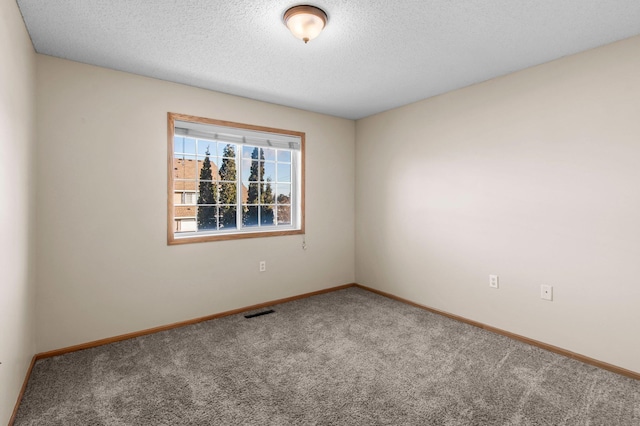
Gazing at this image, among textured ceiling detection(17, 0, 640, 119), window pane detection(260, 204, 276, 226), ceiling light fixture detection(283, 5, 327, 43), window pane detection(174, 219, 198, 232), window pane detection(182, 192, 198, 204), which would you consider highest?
textured ceiling detection(17, 0, 640, 119)

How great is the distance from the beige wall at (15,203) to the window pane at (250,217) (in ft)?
6.28

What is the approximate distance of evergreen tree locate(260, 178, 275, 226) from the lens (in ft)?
13.3

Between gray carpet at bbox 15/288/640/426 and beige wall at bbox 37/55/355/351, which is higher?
beige wall at bbox 37/55/355/351

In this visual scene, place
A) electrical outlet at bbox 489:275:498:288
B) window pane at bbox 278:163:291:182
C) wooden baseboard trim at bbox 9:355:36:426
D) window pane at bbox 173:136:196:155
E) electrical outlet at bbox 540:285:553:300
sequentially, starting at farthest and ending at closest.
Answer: window pane at bbox 278:163:291:182 < window pane at bbox 173:136:196:155 < electrical outlet at bbox 489:275:498:288 < electrical outlet at bbox 540:285:553:300 < wooden baseboard trim at bbox 9:355:36:426

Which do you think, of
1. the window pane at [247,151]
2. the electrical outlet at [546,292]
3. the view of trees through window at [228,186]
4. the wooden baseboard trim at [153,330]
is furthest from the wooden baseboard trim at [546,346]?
the window pane at [247,151]

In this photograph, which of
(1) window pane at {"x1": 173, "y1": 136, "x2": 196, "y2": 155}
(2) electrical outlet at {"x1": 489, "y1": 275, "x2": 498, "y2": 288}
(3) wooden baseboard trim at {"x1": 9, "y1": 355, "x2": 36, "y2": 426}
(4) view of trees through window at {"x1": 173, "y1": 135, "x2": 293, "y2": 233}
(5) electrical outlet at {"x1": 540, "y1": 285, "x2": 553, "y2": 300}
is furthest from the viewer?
(4) view of trees through window at {"x1": 173, "y1": 135, "x2": 293, "y2": 233}

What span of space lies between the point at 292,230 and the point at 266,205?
45cm

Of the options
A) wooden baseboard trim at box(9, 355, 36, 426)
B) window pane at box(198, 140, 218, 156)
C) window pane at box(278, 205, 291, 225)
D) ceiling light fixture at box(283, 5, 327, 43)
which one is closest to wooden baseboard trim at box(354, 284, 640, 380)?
window pane at box(278, 205, 291, 225)

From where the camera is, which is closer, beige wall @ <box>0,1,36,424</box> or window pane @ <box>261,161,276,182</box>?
beige wall @ <box>0,1,36,424</box>

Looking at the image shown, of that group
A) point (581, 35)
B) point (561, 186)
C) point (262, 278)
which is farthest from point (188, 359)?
point (581, 35)

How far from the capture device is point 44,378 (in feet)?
7.44

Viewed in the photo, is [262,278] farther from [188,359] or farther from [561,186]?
[561,186]

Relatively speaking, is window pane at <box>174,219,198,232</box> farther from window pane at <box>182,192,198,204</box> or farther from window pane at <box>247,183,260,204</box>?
window pane at <box>247,183,260,204</box>

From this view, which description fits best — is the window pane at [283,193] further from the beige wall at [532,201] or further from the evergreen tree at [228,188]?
the beige wall at [532,201]
